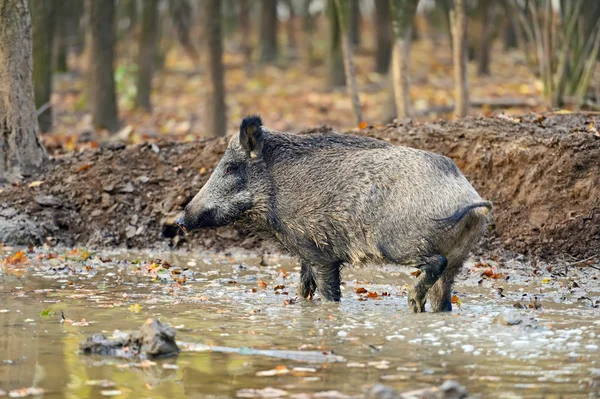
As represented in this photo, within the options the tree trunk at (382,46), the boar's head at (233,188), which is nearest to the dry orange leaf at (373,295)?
the boar's head at (233,188)

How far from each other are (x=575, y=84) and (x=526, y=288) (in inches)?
364

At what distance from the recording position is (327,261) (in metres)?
8.62

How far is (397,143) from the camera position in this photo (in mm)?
12297

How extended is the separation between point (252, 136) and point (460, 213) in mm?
2352

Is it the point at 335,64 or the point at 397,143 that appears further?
the point at 335,64

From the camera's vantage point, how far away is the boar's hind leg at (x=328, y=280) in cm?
863

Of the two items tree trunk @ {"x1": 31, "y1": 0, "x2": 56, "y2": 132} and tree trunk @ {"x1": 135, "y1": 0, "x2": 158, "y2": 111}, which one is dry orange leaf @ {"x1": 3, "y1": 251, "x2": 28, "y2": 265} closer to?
tree trunk @ {"x1": 31, "y1": 0, "x2": 56, "y2": 132}

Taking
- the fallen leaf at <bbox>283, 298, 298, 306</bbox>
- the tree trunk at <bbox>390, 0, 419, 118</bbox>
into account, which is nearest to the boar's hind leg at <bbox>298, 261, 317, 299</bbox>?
the fallen leaf at <bbox>283, 298, 298, 306</bbox>

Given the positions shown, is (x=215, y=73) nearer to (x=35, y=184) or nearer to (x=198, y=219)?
(x=35, y=184)

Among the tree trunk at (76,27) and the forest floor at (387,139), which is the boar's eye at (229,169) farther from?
the tree trunk at (76,27)

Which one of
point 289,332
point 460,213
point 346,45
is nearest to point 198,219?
point 289,332

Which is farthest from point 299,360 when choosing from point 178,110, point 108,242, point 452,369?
point 178,110

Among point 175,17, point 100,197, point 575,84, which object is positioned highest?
point 175,17

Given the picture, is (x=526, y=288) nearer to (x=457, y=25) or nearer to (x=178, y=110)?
A: (x=457, y=25)
